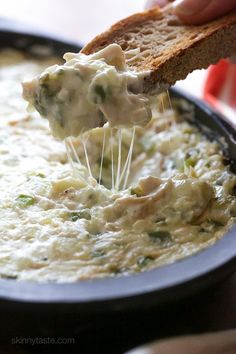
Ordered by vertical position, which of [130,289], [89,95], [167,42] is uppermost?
[167,42]

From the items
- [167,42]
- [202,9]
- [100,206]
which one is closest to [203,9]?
[202,9]

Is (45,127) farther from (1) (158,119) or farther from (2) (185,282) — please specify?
(2) (185,282)

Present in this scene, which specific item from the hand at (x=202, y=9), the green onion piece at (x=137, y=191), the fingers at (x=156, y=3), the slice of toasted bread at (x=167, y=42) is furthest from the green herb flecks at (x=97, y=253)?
the fingers at (x=156, y=3)

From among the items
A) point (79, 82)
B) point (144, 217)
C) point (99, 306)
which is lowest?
point (99, 306)

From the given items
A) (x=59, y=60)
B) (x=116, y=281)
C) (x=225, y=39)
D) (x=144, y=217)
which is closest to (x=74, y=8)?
(x=59, y=60)

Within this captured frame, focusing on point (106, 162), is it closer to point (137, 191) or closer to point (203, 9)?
point (137, 191)

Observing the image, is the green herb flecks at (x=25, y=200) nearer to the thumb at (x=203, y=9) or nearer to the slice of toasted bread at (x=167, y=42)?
the slice of toasted bread at (x=167, y=42)
